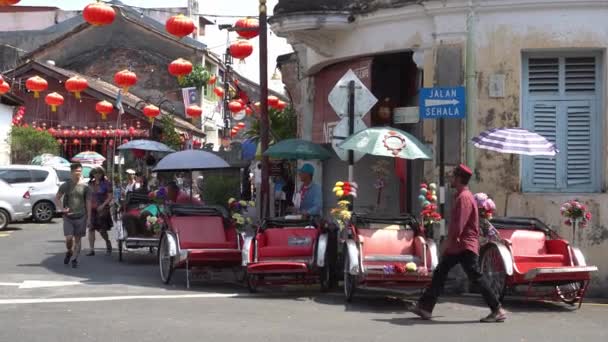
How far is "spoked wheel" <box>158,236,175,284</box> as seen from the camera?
13414 millimetres

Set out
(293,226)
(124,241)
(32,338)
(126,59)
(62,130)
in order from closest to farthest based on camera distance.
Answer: (32,338) < (293,226) < (124,241) < (62,130) < (126,59)

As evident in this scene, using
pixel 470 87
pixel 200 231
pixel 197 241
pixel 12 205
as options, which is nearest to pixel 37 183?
pixel 12 205

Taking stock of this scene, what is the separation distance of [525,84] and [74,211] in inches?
316

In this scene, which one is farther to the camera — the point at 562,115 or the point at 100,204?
the point at 100,204

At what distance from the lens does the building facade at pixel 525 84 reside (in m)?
13.3

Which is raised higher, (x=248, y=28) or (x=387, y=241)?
(x=248, y=28)

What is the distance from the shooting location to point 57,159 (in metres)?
37.2

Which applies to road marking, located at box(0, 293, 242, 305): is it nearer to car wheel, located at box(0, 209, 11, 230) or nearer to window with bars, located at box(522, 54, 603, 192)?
window with bars, located at box(522, 54, 603, 192)

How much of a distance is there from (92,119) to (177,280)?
100ft

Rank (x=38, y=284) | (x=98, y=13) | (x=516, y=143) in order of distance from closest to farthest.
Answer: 1. (x=516, y=143)
2. (x=38, y=284)
3. (x=98, y=13)

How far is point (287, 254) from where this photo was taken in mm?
12625

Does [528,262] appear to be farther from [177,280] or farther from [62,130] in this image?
[62,130]

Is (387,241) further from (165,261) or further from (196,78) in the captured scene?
(196,78)

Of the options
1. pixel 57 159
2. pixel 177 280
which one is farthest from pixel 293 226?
pixel 57 159
